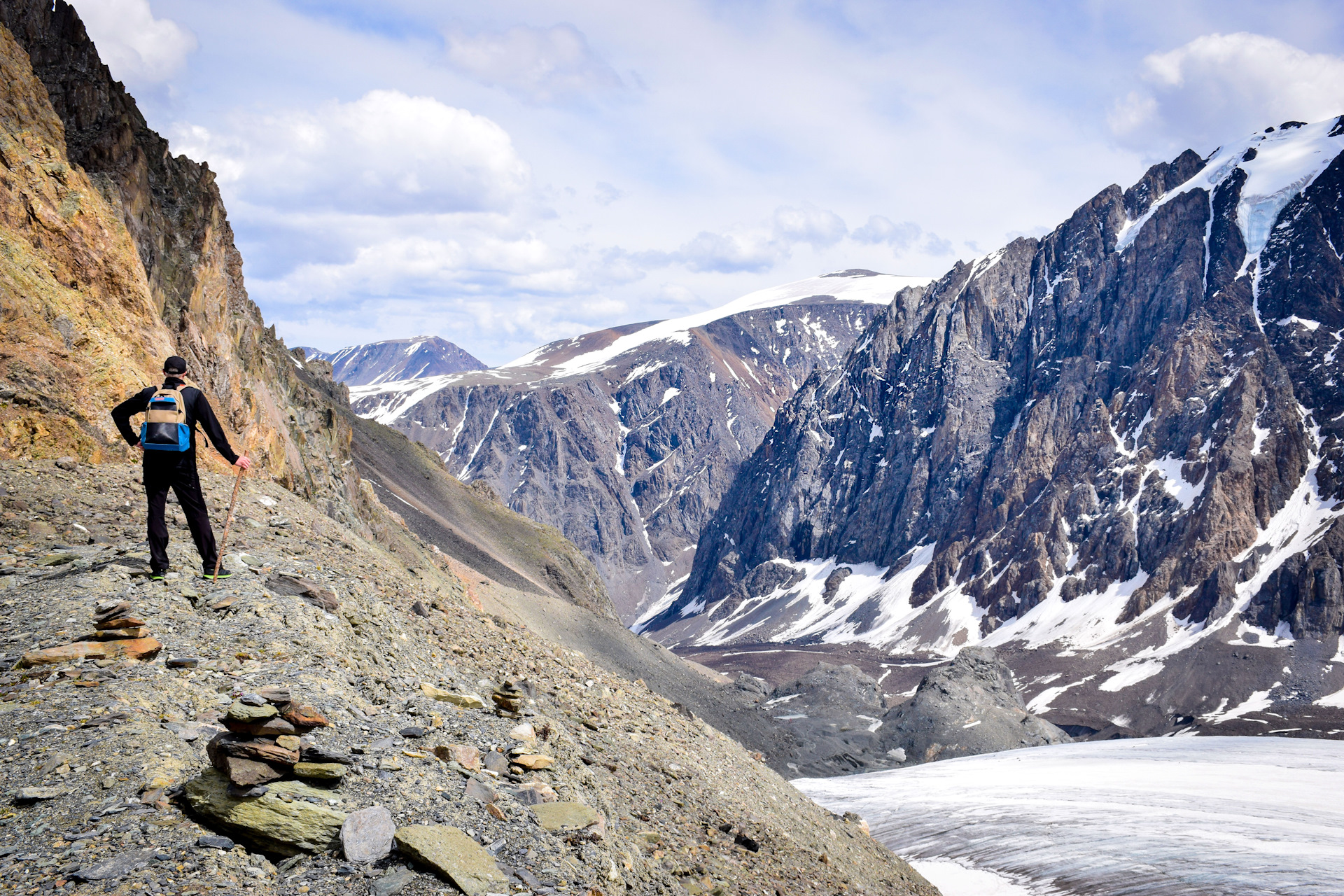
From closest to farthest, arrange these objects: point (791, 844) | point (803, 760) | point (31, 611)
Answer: point (31, 611)
point (791, 844)
point (803, 760)

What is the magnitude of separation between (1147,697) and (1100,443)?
246 feet

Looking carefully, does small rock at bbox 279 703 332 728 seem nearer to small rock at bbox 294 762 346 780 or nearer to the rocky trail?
the rocky trail

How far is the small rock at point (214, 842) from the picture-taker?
7.32 m

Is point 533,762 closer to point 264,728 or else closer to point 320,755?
point 320,755

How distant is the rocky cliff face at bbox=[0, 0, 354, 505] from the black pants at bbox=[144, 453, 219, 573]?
595 cm

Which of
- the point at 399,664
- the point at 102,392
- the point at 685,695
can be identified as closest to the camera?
the point at 399,664

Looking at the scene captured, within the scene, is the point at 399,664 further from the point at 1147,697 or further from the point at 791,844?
the point at 1147,697

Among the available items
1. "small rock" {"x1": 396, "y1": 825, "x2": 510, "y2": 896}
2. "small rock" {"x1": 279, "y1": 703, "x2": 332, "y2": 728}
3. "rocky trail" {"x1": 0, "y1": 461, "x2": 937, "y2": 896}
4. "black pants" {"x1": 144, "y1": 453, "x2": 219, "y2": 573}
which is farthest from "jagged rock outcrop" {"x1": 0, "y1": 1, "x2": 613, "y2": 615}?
"small rock" {"x1": 396, "y1": 825, "x2": 510, "y2": 896}

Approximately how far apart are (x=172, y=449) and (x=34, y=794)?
6.14 m

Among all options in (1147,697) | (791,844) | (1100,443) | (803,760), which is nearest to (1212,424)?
(1100,443)

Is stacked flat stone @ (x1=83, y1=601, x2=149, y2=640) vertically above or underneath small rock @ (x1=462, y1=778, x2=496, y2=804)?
above

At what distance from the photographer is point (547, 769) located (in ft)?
36.9

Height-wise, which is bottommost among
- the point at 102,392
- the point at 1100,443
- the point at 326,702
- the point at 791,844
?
the point at 791,844

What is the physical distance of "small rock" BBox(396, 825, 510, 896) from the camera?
789cm
